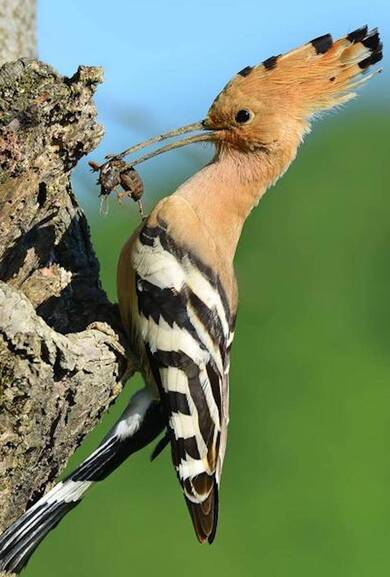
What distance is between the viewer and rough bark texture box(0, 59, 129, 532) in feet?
6.91

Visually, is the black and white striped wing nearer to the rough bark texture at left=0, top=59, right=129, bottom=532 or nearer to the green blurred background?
the rough bark texture at left=0, top=59, right=129, bottom=532

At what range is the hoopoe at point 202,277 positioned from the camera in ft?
8.05

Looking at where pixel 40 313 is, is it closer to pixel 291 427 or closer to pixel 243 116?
pixel 243 116

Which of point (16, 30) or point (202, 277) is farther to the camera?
point (16, 30)

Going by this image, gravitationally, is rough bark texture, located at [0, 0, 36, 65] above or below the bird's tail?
above

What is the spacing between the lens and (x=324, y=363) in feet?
16.1

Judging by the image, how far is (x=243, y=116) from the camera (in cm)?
296

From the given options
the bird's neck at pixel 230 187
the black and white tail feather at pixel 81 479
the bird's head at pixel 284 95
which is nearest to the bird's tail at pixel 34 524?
the black and white tail feather at pixel 81 479

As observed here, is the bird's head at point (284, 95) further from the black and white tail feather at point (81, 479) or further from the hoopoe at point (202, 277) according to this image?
the black and white tail feather at point (81, 479)

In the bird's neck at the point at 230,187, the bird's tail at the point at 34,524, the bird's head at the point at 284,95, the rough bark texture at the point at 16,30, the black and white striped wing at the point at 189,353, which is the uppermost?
the rough bark texture at the point at 16,30

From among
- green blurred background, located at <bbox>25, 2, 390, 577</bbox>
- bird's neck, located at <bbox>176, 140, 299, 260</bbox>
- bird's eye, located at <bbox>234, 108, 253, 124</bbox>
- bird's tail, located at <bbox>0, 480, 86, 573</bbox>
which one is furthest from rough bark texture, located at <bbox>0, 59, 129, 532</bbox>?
green blurred background, located at <bbox>25, 2, 390, 577</bbox>

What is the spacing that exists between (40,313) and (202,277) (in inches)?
14.3

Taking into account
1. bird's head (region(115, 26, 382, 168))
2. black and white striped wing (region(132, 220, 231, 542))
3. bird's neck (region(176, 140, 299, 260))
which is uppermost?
bird's head (region(115, 26, 382, 168))

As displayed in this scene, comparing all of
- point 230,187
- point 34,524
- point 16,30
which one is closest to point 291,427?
point 230,187
